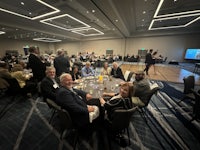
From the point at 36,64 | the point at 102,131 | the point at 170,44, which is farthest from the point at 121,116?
the point at 170,44

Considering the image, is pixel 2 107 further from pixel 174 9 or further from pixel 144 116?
pixel 174 9

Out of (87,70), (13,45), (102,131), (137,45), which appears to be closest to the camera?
(102,131)

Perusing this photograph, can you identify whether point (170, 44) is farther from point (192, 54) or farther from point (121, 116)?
point (121, 116)

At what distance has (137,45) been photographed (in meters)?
14.4

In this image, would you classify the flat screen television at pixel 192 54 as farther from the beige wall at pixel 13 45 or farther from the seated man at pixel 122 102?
the beige wall at pixel 13 45

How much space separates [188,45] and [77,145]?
15.9 m

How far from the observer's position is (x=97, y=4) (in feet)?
15.3

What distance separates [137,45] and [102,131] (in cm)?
1461

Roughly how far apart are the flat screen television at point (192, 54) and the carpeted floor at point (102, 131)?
1181cm

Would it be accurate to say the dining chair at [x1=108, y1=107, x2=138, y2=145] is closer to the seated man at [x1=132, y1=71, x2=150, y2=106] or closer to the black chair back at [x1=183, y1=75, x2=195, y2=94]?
the seated man at [x1=132, y1=71, x2=150, y2=106]

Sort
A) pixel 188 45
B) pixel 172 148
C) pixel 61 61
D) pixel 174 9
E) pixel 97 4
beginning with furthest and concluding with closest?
pixel 188 45
pixel 174 9
pixel 97 4
pixel 61 61
pixel 172 148

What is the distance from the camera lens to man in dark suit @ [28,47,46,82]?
10.0ft

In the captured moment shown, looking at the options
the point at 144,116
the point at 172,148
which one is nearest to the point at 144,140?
the point at 172,148

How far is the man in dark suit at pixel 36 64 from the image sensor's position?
305cm
